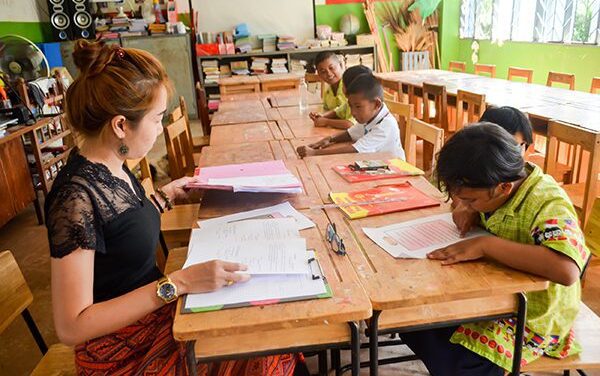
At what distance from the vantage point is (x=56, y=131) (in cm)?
416

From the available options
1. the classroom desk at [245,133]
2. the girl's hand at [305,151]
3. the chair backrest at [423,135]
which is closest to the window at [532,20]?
the chair backrest at [423,135]

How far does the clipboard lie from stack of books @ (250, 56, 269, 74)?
6.54m

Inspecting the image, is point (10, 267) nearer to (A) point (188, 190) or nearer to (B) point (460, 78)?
(A) point (188, 190)

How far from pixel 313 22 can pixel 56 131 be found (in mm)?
4665

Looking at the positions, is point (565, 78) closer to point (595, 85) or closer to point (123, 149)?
point (595, 85)

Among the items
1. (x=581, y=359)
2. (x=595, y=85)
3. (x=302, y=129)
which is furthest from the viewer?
(x=595, y=85)

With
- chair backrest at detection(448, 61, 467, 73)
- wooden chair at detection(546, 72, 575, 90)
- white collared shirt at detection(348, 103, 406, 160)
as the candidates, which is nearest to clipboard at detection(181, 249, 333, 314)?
white collared shirt at detection(348, 103, 406, 160)

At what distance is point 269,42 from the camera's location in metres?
7.34

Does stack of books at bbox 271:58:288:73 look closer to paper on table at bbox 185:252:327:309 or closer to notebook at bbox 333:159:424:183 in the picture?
notebook at bbox 333:159:424:183

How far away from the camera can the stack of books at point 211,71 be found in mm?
7258

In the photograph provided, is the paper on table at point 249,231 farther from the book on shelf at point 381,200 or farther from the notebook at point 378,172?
the notebook at point 378,172

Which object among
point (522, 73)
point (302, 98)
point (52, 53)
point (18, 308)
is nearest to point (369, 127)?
point (18, 308)

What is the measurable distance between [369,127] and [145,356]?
1.66 metres

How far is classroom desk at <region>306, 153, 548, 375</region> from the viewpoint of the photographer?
3.32 ft
